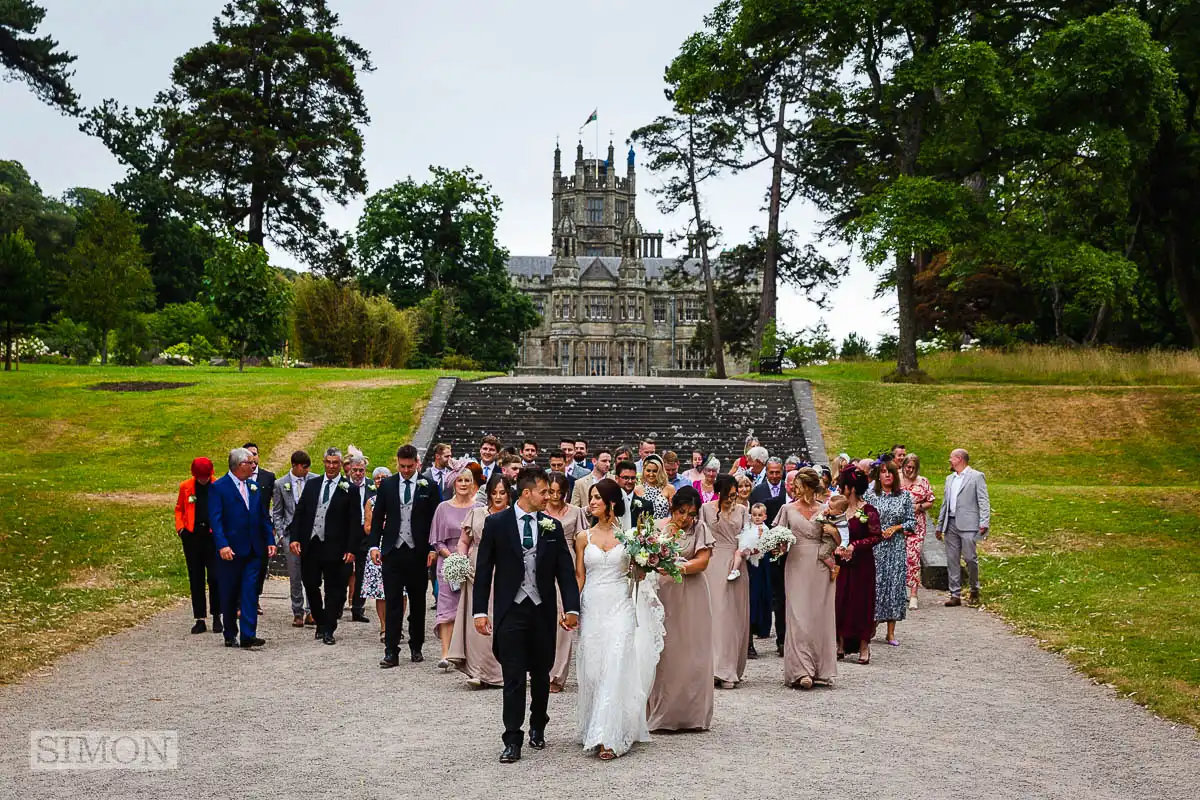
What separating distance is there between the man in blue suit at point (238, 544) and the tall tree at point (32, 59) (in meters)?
12.1

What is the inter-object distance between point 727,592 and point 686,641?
2.03m

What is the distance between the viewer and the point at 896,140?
135 feet

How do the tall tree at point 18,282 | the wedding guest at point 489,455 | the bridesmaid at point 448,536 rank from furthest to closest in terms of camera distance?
the tall tree at point 18,282
the wedding guest at point 489,455
the bridesmaid at point 448,536

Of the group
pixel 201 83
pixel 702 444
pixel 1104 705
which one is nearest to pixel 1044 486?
pixel 702 444

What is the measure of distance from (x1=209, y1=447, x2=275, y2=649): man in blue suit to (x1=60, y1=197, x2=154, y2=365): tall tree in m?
36.1

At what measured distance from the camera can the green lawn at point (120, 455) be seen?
603 inches

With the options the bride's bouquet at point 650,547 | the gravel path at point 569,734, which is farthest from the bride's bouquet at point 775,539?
the bride's bouquet at point 650,547

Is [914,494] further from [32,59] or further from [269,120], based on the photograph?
[269,120]

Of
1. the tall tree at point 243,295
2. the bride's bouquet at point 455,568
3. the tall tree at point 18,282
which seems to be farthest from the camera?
the tall tree at point 243,295

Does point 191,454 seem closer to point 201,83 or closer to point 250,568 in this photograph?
point 250,568

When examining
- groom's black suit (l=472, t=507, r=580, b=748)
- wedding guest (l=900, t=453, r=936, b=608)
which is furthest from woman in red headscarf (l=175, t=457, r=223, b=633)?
wedding guest (l=900, t=453, r=936, b=608)

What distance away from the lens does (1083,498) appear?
75.6 feet

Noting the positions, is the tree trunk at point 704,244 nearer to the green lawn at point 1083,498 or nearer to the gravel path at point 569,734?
the green lawn at point 1083,498

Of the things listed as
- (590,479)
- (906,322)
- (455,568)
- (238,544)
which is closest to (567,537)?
(455,568)
